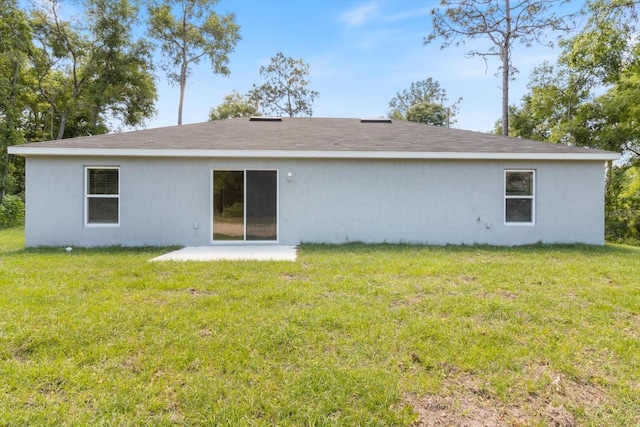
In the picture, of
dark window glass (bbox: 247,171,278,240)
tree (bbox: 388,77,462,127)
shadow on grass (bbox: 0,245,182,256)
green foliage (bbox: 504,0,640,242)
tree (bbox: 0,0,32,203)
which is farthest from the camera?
tree (bbox: 388,77,462,127)

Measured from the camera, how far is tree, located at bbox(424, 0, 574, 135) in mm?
15695

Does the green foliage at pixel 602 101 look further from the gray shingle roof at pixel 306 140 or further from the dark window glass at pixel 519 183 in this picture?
the dark window glass at pixel 519 183

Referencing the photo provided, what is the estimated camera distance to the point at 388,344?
9.90 ft

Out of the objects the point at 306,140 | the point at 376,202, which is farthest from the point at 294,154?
the point at 376,202

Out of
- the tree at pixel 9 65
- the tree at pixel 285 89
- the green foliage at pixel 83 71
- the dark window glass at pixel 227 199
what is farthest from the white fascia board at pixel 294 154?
the tree at pixel 285 89

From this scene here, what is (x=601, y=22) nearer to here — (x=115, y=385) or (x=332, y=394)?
(x=332, y=394)

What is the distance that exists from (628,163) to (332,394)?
2190 centimetres

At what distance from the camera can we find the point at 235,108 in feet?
94.1

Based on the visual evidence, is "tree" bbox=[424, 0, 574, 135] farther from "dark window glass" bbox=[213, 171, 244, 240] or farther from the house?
"dark window glass" bbox=[213, 171, 244, 240]

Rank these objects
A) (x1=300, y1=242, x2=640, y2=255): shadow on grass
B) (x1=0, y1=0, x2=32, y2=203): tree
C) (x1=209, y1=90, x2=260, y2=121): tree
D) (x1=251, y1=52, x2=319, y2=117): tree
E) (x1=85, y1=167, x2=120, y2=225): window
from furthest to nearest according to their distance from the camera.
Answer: (x1=209, y1=90, x2=260, y2=121): tree
(x1=251, y1=52, x2=319, y2=117): tree
(x1=0, y1=0, x2=32, y2=203): tree
(x1=85, y1=167, x2=120, y2=225): window
(x1=300, y1=242, x2=640, y2=255): shadow on grass

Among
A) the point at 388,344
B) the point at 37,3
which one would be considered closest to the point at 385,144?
the point at 388,344

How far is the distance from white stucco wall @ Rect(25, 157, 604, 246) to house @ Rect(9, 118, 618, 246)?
0.03 metres

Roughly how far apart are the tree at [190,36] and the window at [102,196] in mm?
14061

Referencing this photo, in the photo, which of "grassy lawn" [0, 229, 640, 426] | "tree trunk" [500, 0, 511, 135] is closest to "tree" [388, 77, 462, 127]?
"tree trunk" [500, 0, 511, 135]
